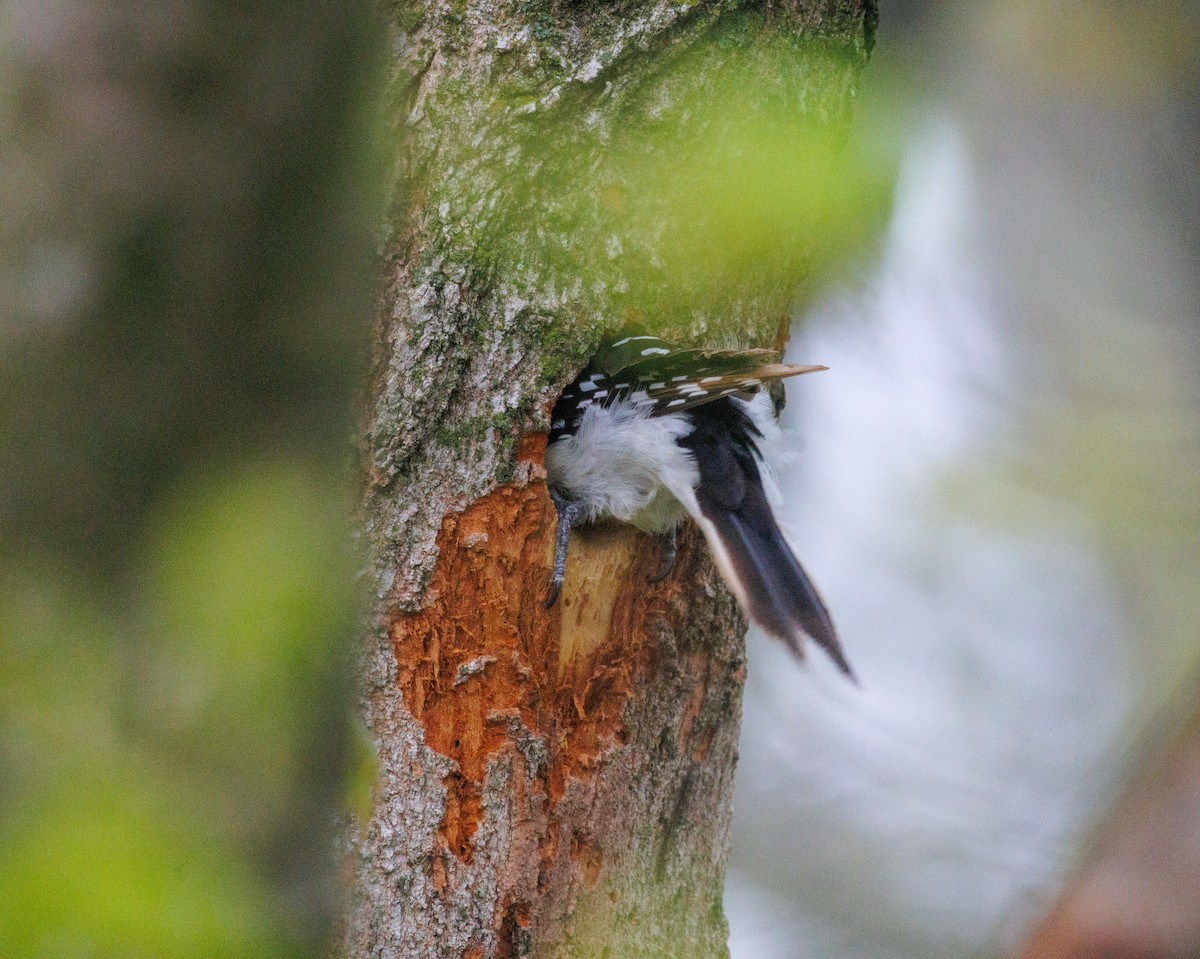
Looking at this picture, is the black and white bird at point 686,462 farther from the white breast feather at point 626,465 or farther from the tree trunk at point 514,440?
the tree trunk at point 514,440

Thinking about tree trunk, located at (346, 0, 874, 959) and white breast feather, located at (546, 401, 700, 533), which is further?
white breast feather, located at (546, 401, 700, 533)

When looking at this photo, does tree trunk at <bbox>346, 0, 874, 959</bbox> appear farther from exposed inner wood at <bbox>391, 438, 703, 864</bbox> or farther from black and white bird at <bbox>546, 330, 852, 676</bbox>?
black and white bird at <bbox>546, 330, 852, 676</bbox>

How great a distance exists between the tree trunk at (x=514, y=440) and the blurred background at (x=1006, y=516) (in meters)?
2.16

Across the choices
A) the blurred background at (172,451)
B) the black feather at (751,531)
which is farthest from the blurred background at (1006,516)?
the blurred background at (172,451)

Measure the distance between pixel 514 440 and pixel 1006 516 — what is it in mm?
3967

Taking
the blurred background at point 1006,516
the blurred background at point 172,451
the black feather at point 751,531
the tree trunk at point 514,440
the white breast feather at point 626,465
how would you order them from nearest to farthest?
1. the blurred background at point 172,451
2. the tree trunk at point 514,440
3. the black feather at point 751,531
4. the white breast feather at point 626,465
5. the blurred background at point 1006,516

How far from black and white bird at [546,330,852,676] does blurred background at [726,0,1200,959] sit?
1697mm

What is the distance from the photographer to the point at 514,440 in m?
2.28

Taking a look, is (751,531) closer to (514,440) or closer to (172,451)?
(514,440)

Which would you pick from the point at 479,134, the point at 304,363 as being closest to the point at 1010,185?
the point at 479,134

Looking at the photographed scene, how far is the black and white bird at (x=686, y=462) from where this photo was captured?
7.72 ft

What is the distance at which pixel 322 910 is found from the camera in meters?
A: 1.04

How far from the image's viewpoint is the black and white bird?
2.35m

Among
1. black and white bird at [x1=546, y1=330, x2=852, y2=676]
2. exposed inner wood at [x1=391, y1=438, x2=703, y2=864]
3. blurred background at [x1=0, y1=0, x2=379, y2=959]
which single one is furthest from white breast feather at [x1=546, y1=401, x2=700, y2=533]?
blurred background at [x1=0, y1=0, x2=379, y2=959]
